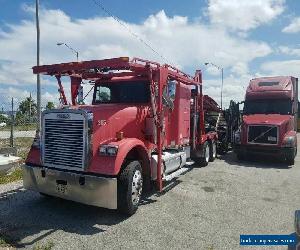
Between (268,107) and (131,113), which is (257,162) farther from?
(131,113)

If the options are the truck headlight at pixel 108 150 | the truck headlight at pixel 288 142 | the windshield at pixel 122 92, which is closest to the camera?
the truck headlight at pixel 108 150

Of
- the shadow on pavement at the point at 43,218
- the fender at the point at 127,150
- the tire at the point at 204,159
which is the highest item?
the fender at the point at 127,150

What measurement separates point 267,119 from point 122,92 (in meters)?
7.57

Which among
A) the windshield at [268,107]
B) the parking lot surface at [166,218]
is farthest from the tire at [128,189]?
the windshield at [268,107]

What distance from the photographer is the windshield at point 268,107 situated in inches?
574

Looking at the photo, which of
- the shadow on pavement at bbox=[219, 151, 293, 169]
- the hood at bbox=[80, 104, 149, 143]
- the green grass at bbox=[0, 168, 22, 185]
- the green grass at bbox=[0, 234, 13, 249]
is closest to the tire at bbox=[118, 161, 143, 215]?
the hood at bbox=[80, 104, 149, 143]

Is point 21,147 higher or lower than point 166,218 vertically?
higher

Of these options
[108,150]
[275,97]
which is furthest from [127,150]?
[275,97]

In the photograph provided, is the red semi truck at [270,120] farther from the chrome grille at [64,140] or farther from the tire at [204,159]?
the chrome grille at [64,140]

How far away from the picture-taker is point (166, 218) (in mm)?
6605

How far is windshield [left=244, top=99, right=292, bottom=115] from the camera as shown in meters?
14.6

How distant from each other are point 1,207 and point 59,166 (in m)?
1.60

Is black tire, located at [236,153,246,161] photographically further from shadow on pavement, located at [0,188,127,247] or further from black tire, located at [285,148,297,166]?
shadow on pavement, located at [0,188,127,247]

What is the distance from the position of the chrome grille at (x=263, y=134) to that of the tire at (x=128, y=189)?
27.0ft
